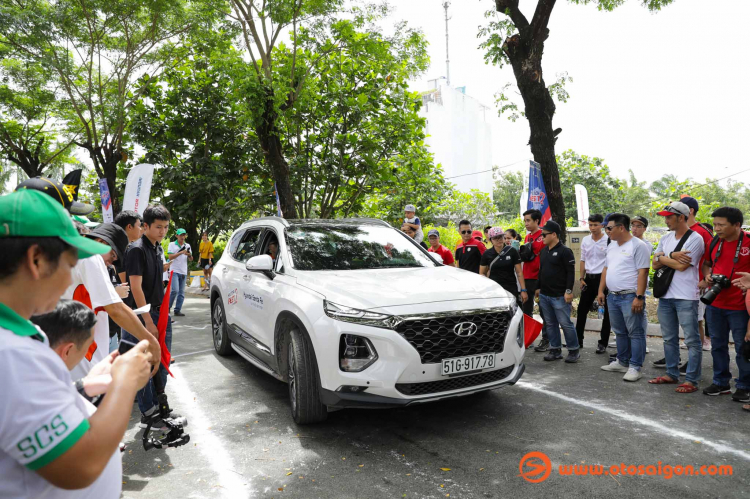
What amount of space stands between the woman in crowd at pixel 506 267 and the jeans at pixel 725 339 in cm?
246

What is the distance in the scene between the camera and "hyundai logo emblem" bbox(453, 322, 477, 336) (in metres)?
3.94

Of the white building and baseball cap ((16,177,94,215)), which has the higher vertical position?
the white building

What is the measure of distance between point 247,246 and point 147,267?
220cm

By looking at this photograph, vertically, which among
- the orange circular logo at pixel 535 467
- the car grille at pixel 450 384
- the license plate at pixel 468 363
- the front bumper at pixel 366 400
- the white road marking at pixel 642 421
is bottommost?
the white road marking at pixel 642 421

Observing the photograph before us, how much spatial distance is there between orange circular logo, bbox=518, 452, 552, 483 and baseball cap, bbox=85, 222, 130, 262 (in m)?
3.30

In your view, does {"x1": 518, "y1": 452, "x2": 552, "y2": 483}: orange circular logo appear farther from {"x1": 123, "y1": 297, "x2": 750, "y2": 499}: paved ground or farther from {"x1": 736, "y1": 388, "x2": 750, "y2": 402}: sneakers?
{"x1": 736, "y1": 388, "x2": 750, "y2": 402}: sneakers

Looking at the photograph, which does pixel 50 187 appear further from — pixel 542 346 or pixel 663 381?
pixel 542 346

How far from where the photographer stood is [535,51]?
9.48 m

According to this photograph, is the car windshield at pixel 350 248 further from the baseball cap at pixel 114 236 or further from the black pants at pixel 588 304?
the black pants at pixel 588 304

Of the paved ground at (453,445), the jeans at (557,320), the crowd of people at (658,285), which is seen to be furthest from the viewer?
the jeans at (557,320)

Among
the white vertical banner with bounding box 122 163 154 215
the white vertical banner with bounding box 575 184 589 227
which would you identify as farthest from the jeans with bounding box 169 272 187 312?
the white vertical banner with bounding box 575 184 589 227

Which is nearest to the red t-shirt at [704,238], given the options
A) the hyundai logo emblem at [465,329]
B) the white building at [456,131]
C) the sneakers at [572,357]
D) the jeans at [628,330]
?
the jeans at [628,330]

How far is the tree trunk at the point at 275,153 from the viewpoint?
466 inches

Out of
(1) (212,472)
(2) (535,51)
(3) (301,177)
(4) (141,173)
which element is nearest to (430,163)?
(3) (301,177)
